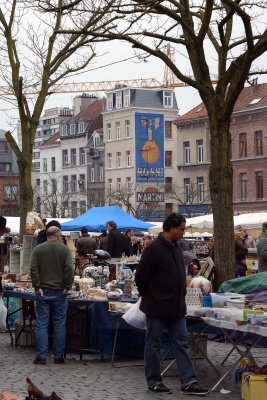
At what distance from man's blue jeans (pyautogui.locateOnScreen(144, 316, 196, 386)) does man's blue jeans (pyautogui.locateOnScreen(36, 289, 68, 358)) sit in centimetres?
294

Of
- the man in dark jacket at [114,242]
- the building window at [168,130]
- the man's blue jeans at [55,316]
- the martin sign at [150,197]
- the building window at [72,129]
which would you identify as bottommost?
the man's blue jeans at [55,316]

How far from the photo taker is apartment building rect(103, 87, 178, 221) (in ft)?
301

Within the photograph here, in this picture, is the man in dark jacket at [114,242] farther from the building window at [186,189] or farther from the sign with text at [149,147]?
the sign with text at [149,147]

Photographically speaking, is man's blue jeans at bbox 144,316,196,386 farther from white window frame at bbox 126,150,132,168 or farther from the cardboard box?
white window frame at bbox 126,150,132,168

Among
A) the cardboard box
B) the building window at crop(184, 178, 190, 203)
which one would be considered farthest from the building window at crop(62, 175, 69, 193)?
the cardboard box

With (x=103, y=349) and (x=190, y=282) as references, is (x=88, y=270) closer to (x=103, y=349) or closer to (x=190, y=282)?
(x=103, y=349)

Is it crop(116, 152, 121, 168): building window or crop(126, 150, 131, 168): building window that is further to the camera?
crop(116, 152, 121, 168): building window

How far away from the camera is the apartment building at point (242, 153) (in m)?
74.0

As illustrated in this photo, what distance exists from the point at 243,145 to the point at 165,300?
65426 mm

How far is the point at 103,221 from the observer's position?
32594mm

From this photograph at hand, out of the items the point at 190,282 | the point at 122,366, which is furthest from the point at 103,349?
the point at 190,282

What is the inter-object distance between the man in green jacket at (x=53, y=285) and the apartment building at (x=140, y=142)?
2901 inches

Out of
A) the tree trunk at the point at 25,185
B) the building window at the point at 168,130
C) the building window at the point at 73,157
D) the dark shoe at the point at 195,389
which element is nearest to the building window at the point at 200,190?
the building window at the point at 168,130

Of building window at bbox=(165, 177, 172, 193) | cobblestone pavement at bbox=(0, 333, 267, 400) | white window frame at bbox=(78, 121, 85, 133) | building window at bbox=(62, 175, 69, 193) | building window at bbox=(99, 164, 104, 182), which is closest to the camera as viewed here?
cobblestone pavement at bbox=(0, 333, 267, 400)
